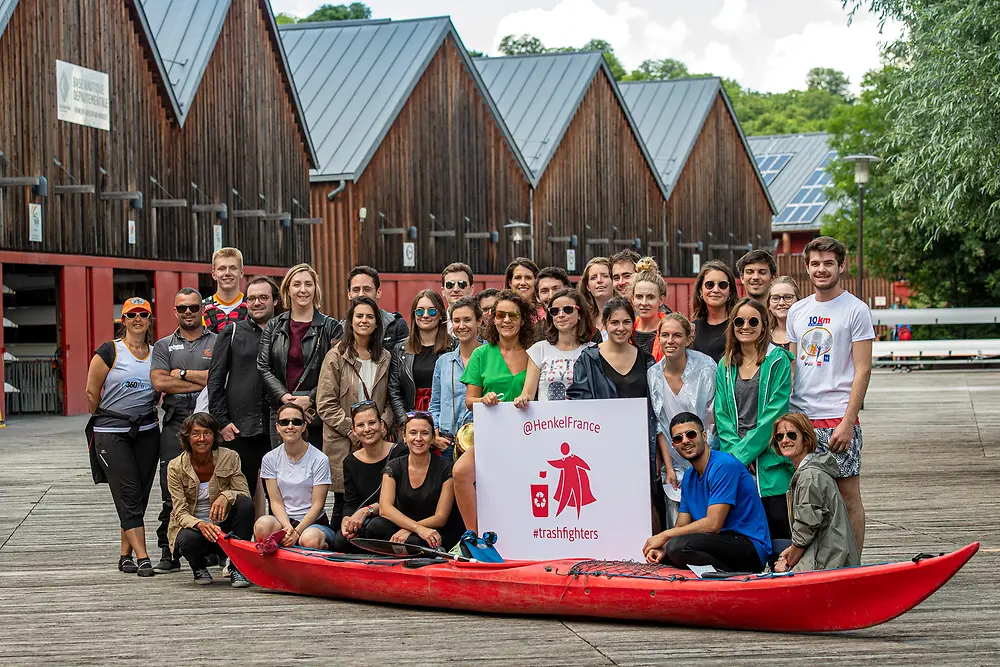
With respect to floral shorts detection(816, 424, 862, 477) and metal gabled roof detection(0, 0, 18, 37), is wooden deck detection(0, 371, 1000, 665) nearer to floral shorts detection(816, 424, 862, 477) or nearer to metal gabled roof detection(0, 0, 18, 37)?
floral shorts detection(816, 424, 862, 477)

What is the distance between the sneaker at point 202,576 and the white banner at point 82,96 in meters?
18.6

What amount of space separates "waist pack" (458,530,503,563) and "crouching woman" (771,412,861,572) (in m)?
1.85

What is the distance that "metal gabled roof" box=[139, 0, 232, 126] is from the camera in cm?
3191

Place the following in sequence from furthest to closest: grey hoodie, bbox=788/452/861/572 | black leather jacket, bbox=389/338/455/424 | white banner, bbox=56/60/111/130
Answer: white banner, bbox=56/60/111/130
black leather jacket, bbox=389/338/455/424
grey hoodie, bbox=788/452/861/572

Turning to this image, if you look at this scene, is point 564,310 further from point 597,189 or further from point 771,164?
point 771,164

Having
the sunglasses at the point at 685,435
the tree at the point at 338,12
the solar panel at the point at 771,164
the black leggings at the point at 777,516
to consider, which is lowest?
the black leggings at the point at 777,516

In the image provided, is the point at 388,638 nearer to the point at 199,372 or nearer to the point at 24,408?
the point at 199,372

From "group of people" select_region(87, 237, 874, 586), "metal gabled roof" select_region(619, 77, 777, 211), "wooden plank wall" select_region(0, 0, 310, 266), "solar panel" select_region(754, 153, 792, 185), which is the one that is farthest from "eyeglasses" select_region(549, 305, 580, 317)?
"solar panel" select_region(754, 153, 792, 185)

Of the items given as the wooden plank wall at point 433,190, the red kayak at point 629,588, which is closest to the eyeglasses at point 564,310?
the red kayak at point 629,588

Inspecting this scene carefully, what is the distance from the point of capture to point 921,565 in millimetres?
7320

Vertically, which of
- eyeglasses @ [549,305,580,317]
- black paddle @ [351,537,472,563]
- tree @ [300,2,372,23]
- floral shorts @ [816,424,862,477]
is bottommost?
black paddle @ [351,537,472,563]

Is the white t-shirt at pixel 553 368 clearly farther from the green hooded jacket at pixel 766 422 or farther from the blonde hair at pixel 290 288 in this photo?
the blonde hair at pixel 290 288

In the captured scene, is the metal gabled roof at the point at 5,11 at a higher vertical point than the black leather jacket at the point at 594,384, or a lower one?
higher

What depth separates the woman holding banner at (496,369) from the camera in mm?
9258
